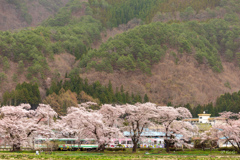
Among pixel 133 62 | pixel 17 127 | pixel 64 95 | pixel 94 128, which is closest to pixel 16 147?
pixel 17 127

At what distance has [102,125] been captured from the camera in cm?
5394

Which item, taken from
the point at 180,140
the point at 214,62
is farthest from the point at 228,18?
the point at 180,140

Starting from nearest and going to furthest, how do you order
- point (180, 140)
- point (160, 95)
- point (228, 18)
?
point (180, 140)
point (160, 95)
point (228, 18)

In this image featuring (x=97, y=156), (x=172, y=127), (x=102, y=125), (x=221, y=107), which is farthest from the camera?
(x=221, y=107)

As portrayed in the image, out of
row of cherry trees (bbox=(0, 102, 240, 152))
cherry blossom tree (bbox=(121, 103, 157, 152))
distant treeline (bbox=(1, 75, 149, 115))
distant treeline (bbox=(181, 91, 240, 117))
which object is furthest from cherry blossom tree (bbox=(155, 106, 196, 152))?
distant treeline (bbox=(181, 91, 240, 117))

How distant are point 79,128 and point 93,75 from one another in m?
80.6

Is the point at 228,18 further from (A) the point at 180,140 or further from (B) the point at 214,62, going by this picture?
(A) the point at 180,140

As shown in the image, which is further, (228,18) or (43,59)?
(228,18)

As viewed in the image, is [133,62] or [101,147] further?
[133,62]

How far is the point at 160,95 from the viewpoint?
443 feet

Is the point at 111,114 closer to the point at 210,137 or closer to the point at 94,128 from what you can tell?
the point at 94,128

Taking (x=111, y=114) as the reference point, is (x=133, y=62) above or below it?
above

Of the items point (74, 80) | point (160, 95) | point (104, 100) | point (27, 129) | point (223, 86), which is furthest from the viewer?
point (223, 86)

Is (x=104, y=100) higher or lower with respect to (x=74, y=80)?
lower
